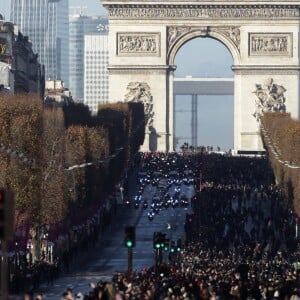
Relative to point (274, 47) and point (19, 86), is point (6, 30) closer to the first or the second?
point (19, 86)

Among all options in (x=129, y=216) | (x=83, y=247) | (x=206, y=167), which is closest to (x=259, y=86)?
(x=206, y=167)

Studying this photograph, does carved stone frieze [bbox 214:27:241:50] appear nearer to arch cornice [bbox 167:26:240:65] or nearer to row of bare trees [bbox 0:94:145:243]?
arch cornice [bbox 167:26:240:65]

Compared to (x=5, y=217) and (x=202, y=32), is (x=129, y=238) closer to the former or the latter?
(x=5, y=217)

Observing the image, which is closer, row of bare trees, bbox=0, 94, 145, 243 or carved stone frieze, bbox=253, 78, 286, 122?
row of bare trees, bbox=0, 94, 145, 243

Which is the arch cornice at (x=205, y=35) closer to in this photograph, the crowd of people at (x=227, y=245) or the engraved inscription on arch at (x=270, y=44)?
the engraved inscription on arch at (x=270, y=44)

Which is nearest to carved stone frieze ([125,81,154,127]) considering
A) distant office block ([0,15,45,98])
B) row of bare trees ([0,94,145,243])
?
distant office block ([0,15,45,98])

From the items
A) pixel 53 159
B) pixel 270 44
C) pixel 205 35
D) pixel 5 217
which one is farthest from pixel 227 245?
pixel 270 44
